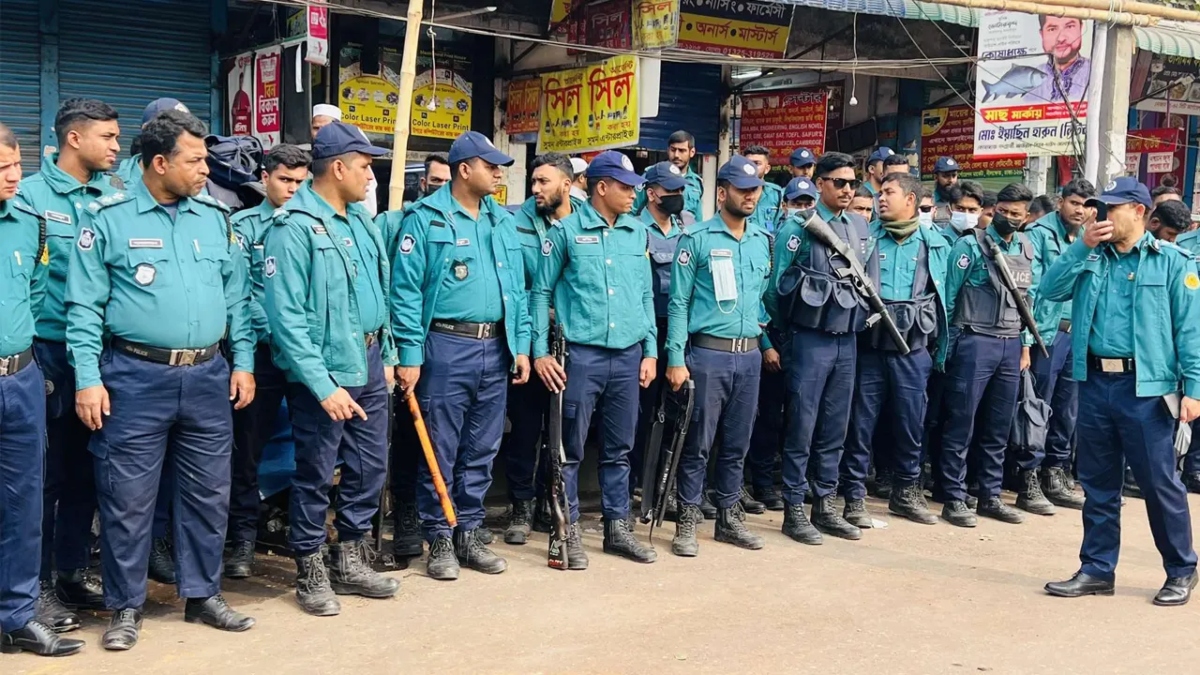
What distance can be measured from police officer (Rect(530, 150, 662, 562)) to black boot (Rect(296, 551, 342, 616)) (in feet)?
4.45

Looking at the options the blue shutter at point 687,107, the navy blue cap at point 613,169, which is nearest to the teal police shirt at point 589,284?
the navy blue cap at point 613,169

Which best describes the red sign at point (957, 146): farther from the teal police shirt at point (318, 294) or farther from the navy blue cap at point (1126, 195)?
the teal police shirt at point (318, 294)

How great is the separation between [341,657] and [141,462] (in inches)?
43.0

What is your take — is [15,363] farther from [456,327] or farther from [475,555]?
[475,555]

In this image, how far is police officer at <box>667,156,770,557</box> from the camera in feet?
22.0

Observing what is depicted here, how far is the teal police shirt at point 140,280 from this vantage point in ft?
15.5

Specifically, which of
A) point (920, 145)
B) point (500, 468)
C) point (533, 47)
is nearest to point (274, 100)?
point (533, 47)

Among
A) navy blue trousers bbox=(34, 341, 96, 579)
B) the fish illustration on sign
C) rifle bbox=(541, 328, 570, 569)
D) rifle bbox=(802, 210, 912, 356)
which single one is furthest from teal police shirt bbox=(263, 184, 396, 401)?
the fish illustration on sign

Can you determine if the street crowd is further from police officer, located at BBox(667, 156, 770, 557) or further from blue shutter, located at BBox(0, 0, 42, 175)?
blue shutter, located at BBox(0, 0, 42, 175)

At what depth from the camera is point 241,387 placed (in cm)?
524

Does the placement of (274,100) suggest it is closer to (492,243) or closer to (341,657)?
(492,243)

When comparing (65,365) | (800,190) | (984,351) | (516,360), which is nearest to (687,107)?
(800,190)

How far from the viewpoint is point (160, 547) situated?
5902 millimetres

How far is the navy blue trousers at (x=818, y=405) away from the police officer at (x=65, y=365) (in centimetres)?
376
